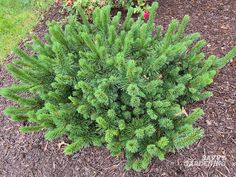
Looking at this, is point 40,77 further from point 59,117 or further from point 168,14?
point 168,14

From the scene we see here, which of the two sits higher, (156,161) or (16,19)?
(16,19)

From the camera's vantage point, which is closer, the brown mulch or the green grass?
the brown mulch

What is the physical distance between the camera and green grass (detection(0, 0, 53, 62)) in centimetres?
538

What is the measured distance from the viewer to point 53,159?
3.55 meters

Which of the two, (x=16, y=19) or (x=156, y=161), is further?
(x=16, y=19)

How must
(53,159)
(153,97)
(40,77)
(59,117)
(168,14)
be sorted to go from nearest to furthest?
(59,117)
(153,97)
(40,77)
(53,159)
(168,14)

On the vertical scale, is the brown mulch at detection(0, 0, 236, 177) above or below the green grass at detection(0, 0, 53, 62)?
below

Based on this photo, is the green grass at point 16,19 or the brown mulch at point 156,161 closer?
the brown mulch at point 156,161

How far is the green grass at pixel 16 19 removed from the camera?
5383 mm

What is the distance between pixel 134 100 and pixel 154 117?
0.23 metres

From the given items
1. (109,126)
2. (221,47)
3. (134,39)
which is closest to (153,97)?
(109,126)

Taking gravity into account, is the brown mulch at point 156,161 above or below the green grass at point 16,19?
below

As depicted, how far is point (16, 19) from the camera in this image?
226 inches

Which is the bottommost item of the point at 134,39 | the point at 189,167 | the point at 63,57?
the point at 189,167
